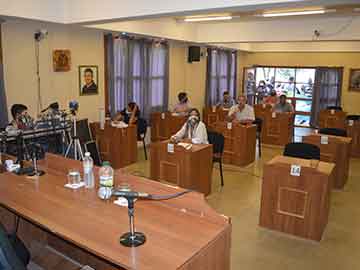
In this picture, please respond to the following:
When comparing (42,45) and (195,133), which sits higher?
(42,45)

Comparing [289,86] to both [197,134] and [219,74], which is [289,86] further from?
[197,134]

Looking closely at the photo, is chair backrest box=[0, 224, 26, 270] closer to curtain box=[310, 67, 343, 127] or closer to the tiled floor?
Result: the tiled floor

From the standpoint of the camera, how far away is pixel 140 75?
7.66m

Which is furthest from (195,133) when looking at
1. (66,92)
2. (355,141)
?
(355,141)

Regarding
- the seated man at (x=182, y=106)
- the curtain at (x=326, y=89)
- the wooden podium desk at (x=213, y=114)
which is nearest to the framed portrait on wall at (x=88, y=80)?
the seated man at (x=182, y=106)

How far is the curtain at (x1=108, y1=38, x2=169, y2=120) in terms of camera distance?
7.11m

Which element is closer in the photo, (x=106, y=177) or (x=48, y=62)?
(x=106, y=177)

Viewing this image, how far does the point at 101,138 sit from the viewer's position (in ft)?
21.4

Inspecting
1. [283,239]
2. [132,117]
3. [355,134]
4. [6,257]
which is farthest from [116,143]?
[355,134]

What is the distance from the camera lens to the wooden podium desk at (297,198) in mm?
3736

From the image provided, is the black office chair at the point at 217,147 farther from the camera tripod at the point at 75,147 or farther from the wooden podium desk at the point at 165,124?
the wooden podium desk at the point at 165,124

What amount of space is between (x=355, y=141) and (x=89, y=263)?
674cm

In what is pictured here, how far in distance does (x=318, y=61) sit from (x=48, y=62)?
8.98m

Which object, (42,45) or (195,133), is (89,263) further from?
(42,45)
